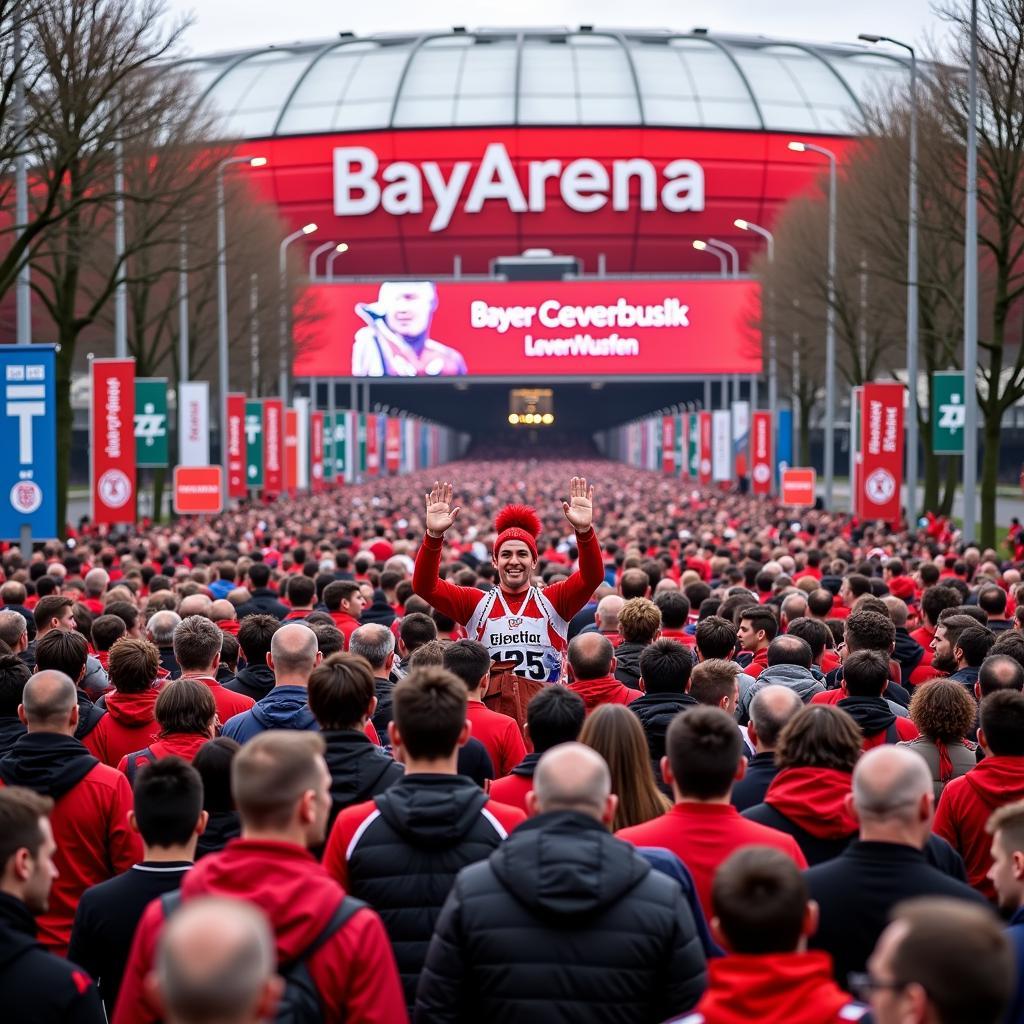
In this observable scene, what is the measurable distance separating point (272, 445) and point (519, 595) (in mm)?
40695

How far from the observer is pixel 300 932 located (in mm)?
4219

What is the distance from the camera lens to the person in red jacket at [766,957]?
3.82 metres

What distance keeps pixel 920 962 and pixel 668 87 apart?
102 metres

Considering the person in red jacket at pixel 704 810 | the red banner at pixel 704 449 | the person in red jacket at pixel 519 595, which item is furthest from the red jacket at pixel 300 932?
the red banner at pixel 704 449

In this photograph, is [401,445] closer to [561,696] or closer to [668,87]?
[668,87]

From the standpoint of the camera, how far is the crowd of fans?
3912 mm

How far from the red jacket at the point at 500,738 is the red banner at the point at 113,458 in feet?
65.5

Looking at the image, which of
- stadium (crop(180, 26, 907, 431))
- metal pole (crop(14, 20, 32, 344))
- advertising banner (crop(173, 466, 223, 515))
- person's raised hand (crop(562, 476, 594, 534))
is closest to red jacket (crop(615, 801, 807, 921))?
person's raised hand (crop(562, 476, 594, 534))

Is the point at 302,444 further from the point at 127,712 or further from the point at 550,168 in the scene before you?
the point at 127,712

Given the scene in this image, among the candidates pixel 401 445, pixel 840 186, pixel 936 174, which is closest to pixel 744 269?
pixel 401 445

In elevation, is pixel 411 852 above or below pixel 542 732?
below

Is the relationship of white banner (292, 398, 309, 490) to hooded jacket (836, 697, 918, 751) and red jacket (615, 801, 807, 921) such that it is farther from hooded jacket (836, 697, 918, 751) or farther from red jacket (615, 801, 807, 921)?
red jacket (615, 801, 807, 921)

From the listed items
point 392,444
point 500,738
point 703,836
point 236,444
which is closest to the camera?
point 703,836

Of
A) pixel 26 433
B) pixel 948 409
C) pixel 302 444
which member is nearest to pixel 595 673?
pixel 26 433
